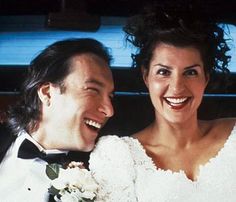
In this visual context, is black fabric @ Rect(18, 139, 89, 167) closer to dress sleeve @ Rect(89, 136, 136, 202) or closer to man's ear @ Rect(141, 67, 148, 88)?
dress sleeve @ Rect(89, 136, 136, 202)

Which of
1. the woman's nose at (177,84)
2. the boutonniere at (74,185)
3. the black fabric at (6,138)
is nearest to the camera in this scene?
the boutonniere at (74,185)

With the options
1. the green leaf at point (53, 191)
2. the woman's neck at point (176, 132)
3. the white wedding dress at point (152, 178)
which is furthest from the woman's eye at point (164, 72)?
the green leaf at point (53, 191)

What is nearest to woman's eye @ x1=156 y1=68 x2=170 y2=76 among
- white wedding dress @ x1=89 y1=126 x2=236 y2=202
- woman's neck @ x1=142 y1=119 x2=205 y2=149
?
woman's neck @ x1=142 y1=119 x2=205 y2=149

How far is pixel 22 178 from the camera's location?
1614 mm

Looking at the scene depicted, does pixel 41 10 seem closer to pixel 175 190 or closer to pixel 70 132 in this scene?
pixel 70 132

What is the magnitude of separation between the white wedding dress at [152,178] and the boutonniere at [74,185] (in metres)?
0.08

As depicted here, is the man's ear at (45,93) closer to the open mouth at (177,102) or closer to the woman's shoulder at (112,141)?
the woman's shoulder at (112,141)

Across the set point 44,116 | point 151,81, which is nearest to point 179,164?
point 151,81

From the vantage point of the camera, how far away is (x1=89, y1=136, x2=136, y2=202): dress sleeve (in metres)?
1.55

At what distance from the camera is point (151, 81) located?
1.59 metres

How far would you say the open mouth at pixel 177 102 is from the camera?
1559mm

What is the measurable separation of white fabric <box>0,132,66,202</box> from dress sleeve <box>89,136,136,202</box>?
189mm

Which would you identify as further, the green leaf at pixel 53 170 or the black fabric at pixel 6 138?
the black fabric at pixel 6 138

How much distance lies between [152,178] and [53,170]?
373mm
